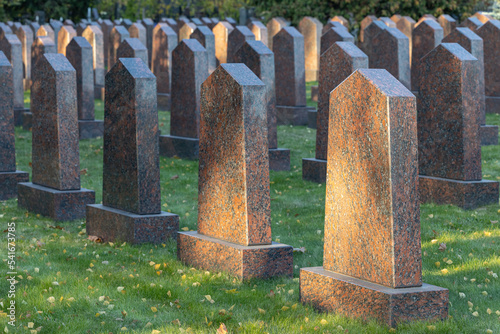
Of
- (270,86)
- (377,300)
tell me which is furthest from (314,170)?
(377,300)

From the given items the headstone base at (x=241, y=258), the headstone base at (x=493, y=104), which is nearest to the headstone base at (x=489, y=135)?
the headstone base at (x=493, y=104)

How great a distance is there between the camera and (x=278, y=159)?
10.9 meters

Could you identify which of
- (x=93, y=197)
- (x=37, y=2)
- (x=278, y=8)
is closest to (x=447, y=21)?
(x=278, y=8)

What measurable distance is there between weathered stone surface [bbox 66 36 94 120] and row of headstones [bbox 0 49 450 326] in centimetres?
536

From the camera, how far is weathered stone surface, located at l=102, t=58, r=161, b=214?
6.82 meters

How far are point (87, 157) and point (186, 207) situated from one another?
3.92 meters

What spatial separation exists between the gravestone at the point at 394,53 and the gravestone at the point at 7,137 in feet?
24.1

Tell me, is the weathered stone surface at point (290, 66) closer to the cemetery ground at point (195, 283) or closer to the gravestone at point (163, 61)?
the gravestone at point (163, 61)

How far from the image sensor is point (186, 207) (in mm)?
8508

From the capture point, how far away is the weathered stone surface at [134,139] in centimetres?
682

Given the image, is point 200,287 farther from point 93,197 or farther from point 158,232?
Answer: point 93,197

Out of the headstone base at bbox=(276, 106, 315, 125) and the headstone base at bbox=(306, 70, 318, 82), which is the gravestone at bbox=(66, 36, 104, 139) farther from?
the headstone base at bbox=(306, 70, 318, 82)

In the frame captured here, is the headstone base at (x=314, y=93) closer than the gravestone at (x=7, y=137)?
No

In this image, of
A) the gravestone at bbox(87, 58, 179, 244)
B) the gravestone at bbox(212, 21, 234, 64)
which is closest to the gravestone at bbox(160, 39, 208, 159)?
the gravestone at bbox(87, 58, 179, 244)
